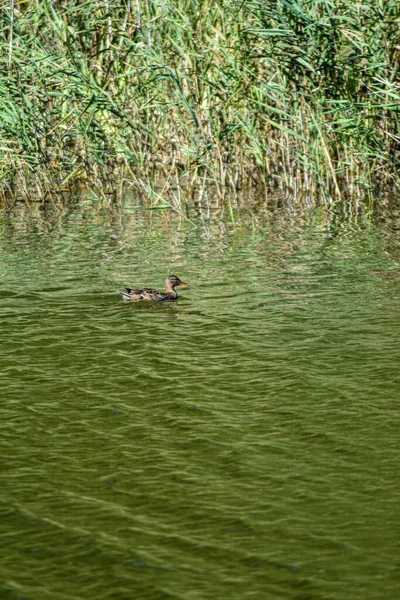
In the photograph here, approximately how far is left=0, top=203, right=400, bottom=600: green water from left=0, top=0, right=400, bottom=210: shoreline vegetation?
8.65 ft

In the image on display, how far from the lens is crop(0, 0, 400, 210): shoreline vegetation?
13273 millimetres

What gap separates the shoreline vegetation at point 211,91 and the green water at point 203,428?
8.65 ft

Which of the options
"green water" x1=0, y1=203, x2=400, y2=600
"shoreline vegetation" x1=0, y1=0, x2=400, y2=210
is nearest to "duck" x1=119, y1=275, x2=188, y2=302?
"green water" x1=0, y1=203, x2=400, y2=600

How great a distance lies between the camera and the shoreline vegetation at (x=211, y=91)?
13273mm

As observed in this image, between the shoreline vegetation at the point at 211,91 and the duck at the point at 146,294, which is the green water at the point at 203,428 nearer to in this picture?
the duck at the point at 146,294

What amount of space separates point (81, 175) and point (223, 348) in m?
9.88

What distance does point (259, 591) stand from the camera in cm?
438

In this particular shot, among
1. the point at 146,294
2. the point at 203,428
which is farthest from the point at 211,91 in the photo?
the point at 203,428

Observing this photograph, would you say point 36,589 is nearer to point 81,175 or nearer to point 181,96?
point 181,96

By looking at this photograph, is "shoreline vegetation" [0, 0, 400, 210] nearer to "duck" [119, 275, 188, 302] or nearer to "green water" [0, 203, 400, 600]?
"green water" [0, 203, 400, 600]

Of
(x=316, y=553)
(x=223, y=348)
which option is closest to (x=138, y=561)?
(x=316, y=553)

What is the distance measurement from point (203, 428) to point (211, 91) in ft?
28.1

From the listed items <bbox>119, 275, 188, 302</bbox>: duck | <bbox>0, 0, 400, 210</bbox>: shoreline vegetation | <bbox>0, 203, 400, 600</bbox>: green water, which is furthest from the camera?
<bbox>0, 0, 400, 210</bbox>: shoreline vegetation

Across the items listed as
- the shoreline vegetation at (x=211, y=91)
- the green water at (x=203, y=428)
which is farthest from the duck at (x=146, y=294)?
the shoreline vegetation at (x=211, y=91)
